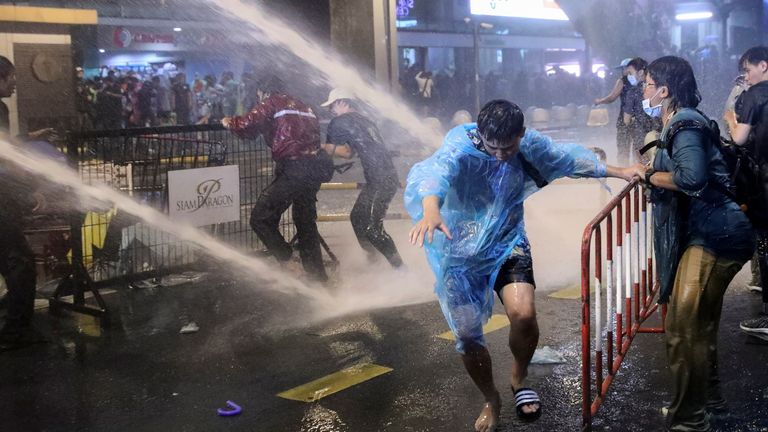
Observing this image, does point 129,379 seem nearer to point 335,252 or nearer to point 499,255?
point 499,255

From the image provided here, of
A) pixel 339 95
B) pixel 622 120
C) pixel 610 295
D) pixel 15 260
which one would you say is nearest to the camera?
pixel 610 295

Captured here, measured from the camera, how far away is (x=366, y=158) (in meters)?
7.80

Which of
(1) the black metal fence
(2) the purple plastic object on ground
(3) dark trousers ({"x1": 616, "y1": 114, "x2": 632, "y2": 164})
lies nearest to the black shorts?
(2) the purple plastic object on ground

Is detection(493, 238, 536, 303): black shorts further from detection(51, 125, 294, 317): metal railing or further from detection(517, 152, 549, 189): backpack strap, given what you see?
detection(51, 125, 294, 317): metal railing

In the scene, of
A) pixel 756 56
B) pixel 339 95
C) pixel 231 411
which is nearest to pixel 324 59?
pixel 339 95

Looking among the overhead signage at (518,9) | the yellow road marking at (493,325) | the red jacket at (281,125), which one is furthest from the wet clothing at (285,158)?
the overhead signage at (518,9)

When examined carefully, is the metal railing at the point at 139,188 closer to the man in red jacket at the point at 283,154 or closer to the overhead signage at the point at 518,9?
the man in red jacket at the point at 283,154

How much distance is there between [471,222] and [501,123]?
525 mm

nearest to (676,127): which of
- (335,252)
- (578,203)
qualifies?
(335,252)

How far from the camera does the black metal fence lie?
7.39m

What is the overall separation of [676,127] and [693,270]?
68cm

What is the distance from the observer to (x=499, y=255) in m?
4.30

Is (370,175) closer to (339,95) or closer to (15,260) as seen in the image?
(339,95)

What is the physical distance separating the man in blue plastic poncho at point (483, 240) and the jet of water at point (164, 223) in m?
3.04
